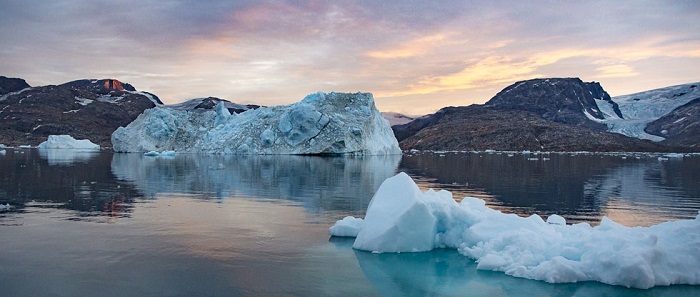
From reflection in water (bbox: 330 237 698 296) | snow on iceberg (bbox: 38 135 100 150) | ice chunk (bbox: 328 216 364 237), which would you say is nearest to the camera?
reflection in water (bbox: 330 237 698 296)

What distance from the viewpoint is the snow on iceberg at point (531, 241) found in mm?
9719

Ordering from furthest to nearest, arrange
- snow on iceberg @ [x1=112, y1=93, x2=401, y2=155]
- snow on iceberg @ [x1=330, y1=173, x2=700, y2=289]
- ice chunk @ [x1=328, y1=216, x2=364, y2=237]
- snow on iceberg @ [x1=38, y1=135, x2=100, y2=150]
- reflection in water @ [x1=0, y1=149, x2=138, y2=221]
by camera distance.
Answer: snow on iceberg @ [x1=38, y1=135, x2=100, y2=150], snow on iceberg @ [x1=112, y1=93, x2=401, y2=155], reflection in water @ [x1=0, y1=149, x2=138, y2=221], ice chunk @ [x1=328, y1=216, x2=364, y2=237], snow on iceberg @ [x1=330, y1=173, x2=700, y2=289]

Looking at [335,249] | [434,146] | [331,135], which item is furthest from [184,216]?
[434,146]

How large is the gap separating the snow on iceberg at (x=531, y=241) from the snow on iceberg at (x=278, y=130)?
5799 centimetres

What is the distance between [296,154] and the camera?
3063 inches

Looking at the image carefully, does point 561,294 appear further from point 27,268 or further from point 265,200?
point 265,200

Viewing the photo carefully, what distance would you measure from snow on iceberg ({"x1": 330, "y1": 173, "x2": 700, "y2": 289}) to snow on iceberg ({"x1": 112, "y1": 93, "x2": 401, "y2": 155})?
58.0 meters

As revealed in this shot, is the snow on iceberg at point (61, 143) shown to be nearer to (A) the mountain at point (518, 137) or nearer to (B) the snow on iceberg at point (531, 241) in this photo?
(A) the mountain at point (518, 137)

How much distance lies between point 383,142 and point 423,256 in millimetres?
69771

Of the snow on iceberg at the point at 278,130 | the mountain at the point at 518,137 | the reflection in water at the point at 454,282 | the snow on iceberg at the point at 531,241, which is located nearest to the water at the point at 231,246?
the reflection in water at the point at 454,282

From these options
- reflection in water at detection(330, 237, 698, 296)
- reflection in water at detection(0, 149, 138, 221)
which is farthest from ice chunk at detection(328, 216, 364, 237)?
reflection in water at detection(0, 149, 138, 221)

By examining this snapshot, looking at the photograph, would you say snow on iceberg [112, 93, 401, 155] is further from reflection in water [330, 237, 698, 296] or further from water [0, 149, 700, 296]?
reflection in water [330, 237, 698, 296]

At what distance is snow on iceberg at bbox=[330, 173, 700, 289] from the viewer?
9.72 m

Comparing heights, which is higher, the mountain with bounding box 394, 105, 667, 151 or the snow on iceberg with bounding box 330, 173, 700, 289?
the mountain with bounding box 394, 105, 667, 151
